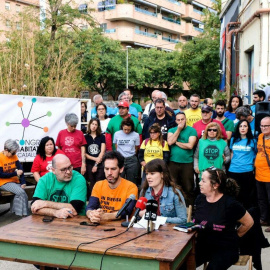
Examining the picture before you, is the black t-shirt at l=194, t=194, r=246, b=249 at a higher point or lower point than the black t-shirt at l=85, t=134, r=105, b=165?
lower

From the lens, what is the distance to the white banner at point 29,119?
7.84 metres

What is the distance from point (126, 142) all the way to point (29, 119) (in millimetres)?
2079

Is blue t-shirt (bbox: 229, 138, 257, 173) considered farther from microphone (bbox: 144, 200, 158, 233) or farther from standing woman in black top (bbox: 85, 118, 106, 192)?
microphone (bbox: 144, 200, 158, 233)

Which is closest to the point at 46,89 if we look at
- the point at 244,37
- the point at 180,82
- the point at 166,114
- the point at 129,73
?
the point at 166,114

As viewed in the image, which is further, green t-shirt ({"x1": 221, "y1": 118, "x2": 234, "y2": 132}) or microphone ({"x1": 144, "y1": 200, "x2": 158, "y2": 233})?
green t-shirt ({"x1": 221, "y1": 118, "x2": 234, "y2": 132})

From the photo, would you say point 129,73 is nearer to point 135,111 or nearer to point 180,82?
point 180,82

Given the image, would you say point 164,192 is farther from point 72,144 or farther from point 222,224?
point 72,144

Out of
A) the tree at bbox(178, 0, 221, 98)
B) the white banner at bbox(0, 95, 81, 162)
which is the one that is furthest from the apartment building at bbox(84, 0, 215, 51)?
the white banner at bbox(0, 95, 81, 162)

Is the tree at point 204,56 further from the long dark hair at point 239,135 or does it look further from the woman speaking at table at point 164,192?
the woman speaking at table at point 164,192

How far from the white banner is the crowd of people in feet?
2.42

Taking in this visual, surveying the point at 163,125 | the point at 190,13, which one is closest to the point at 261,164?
the point at 163,125

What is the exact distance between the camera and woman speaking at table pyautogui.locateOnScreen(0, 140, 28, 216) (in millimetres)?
6848

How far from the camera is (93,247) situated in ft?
11.0

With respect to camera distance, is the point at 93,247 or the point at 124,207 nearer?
the point at 93,247
